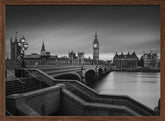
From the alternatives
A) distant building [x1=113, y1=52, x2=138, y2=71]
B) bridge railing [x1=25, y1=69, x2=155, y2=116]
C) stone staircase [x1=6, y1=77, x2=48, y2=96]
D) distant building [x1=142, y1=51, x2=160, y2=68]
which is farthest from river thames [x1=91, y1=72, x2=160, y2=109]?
stone staircase [x1=6, y1=77, x2=48, y2=96]

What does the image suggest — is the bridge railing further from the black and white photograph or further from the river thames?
the river thames

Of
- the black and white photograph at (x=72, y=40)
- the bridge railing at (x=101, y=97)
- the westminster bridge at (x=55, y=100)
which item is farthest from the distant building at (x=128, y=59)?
the westminster bridge at (x=55, y=100)

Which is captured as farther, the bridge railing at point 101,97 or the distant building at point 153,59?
the bridge railing at point 101,97

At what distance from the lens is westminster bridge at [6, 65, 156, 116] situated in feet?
13.1

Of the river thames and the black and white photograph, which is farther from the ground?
the black and white photograph

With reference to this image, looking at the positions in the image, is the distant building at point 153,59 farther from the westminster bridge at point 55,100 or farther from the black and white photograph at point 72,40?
the westminster bridge at point 55,100

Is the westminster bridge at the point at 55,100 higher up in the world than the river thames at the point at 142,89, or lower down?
higher up

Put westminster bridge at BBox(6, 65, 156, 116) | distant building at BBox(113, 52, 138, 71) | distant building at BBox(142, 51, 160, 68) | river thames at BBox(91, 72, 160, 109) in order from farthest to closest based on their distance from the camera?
1. distant building at BBox(113, 52, 138, 71)
2. river thames at BBox(91, 72, 160, 109)
3. distant building at BBox(142, 51, 160, 68)
4. westminster bridge at BBox(6, 65, 156, 116)

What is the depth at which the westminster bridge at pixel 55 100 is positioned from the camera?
3999mm

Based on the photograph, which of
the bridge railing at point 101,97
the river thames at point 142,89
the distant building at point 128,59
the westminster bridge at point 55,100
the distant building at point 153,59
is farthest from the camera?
the distant building at point 128,59

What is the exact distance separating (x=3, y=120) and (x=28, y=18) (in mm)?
3079

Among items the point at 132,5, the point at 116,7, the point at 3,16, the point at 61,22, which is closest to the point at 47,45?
the point at 61,22

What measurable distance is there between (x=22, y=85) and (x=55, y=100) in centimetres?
114

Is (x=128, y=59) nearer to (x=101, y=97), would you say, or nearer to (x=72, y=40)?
(x=101, y=97)
